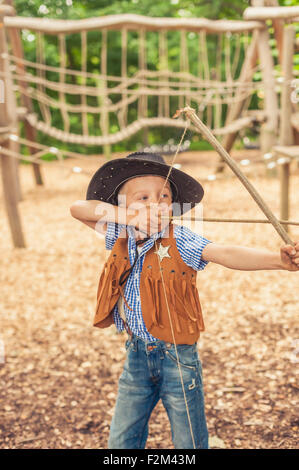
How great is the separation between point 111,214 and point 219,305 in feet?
7.68

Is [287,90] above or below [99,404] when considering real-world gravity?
above

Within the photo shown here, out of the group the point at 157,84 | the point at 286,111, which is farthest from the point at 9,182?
the point at 286,111

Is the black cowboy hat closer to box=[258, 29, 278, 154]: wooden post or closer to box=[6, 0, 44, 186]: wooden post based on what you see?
box=[258, 29, 278, 154]: wooden post

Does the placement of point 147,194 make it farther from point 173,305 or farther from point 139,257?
point 173,305

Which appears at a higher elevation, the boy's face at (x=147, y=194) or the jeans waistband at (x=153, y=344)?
the boy's face at (x=147, y=194)

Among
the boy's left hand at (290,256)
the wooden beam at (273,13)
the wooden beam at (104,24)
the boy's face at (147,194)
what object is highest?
the wooden beam at (273,13)

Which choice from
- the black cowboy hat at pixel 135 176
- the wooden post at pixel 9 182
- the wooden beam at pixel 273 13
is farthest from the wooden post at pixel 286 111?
the black cowboy hat at pixel 135 176

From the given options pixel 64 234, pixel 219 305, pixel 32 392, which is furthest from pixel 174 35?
pixel 32 392

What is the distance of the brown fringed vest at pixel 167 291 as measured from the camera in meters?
1.47

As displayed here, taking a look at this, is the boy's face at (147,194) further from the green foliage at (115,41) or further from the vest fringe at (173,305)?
the green foliage at (115,41)

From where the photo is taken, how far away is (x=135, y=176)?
147 cm

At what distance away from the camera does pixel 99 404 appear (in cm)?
244

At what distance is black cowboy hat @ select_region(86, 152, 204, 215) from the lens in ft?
4.67

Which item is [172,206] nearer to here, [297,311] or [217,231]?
[297,311]
